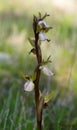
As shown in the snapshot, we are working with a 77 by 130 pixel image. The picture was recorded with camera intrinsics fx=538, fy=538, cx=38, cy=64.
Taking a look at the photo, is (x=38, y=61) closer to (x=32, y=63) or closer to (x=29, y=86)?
(x=29, y=86)

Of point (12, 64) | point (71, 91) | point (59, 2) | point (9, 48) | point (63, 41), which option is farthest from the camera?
point (59, 2)

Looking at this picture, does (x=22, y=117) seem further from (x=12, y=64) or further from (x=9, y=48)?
(x=9, y=48)

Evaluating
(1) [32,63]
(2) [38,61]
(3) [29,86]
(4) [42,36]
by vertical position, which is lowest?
(1) [32,63]

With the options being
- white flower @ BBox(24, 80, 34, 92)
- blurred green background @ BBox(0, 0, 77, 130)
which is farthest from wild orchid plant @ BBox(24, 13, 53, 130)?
blurred green background @ BBox(0, 0, 77, 130)

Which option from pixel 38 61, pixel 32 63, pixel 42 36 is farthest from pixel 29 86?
pixel 32 63

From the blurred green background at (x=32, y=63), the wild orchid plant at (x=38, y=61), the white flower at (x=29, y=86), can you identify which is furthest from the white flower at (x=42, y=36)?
the blurred green background at (x=32, y=63)

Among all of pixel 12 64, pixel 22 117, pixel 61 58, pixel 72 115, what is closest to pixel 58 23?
pixel 61 58

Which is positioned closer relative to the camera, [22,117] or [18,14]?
[22,117]

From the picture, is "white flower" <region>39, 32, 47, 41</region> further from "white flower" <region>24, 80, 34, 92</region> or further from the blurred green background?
the blurred green background

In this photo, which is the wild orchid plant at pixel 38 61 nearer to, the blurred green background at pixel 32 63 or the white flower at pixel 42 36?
the white flower at pixel 42 36
